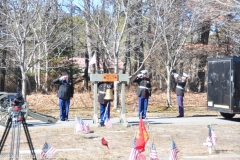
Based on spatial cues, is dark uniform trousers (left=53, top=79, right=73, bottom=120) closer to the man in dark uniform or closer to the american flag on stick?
the man in dark uniform

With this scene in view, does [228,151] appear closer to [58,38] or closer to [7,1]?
[7,1]

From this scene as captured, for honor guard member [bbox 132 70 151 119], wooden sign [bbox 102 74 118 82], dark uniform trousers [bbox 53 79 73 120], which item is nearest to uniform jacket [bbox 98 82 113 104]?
wooden sign [bbox 102 74 118 82]

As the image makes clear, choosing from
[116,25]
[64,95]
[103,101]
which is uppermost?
[116,25]

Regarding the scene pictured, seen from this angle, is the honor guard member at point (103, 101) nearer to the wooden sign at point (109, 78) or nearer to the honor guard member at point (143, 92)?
the wooden sign at point (109, 78)

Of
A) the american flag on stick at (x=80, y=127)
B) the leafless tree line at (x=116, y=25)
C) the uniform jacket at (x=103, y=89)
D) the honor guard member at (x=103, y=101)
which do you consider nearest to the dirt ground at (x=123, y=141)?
the american flag on stick at (x=80, y=127)

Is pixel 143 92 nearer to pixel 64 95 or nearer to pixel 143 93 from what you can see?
pixel 143 93

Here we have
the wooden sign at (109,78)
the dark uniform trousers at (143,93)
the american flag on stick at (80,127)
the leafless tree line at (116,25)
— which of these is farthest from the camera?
the leafless tree line at (116,25)

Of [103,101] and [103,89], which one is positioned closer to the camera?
[103,101]

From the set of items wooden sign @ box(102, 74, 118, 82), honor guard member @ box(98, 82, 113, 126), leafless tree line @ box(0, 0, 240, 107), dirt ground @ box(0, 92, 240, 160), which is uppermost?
leafless tree line @ box(0, 0, 240, 107)

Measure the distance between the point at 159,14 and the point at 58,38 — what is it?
5.22 metres

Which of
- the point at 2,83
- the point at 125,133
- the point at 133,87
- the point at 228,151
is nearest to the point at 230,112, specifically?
the point at 125,133

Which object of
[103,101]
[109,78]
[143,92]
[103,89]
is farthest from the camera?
[143,92]

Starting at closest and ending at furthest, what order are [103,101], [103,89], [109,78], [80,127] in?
[80,127], [109,78], [103,101], [103,89]

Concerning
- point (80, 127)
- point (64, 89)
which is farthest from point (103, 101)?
point (64, 89)
